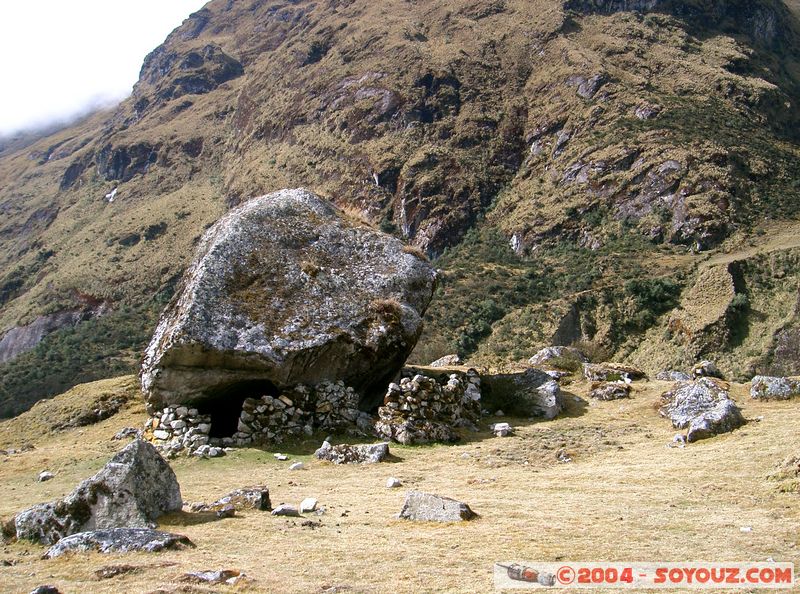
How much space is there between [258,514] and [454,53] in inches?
4965

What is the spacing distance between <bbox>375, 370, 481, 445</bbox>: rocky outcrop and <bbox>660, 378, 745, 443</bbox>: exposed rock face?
583 cm

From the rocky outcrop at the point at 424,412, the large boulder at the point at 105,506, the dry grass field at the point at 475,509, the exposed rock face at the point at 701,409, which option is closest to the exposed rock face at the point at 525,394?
the dry grass field at the point at 475,509

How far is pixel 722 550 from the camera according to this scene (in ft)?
28.4

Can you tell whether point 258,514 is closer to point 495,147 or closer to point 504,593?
point 504,593

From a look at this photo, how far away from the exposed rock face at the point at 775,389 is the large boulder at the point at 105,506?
17073 mm

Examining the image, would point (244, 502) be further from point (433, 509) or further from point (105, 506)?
point (433, 509)

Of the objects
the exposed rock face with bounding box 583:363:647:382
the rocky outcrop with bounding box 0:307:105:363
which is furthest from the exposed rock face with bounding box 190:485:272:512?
the rocky outcrop with bounding box 0:307:105:363

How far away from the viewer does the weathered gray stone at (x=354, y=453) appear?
56.2ft

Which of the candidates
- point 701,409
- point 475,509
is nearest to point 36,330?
point 701,409

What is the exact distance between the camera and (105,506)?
11.0 meters

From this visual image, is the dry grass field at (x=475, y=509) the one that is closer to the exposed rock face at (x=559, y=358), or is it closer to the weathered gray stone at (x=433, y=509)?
the weathered gray stone at (x=433, y=509)

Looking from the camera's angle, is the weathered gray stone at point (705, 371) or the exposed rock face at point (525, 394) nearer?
the exposed rock face at point (525, 394)

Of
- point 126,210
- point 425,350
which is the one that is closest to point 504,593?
point 425,350

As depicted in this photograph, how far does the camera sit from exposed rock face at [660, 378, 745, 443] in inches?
674
